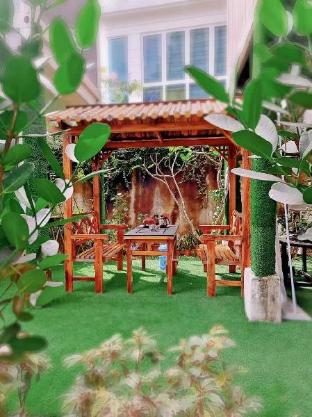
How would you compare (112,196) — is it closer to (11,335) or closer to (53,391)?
(53,391)

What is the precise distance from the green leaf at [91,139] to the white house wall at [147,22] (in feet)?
30.5

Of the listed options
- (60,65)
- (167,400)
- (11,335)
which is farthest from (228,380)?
(60,65)

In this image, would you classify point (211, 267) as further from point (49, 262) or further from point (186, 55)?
point (186, 55)

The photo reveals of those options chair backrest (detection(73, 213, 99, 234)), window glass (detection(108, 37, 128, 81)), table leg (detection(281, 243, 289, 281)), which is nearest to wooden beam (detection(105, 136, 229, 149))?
chair backrest (detection(73, 213, 99, 234))

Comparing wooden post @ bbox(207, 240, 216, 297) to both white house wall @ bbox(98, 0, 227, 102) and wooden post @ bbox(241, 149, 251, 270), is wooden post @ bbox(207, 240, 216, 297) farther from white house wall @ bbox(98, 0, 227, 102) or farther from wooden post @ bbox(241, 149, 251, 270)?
white house wall @ bbox(98, 0, 227, 102)

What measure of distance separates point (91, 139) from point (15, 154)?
0.48ft

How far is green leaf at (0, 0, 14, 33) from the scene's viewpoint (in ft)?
1.89

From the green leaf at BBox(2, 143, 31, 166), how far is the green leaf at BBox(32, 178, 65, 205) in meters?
0.05

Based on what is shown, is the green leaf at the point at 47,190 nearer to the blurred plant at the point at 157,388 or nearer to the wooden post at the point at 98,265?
the blurred plant at the point at 157,388

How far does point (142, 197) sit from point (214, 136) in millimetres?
2594

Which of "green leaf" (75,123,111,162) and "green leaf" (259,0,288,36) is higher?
"green leaf" (259,0,288,36)

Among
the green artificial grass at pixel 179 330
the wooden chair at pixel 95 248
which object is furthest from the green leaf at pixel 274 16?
the wooden chair at pixel 95 248

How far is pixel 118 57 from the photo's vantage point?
995 centimetres

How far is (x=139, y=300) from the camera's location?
15.1ft
